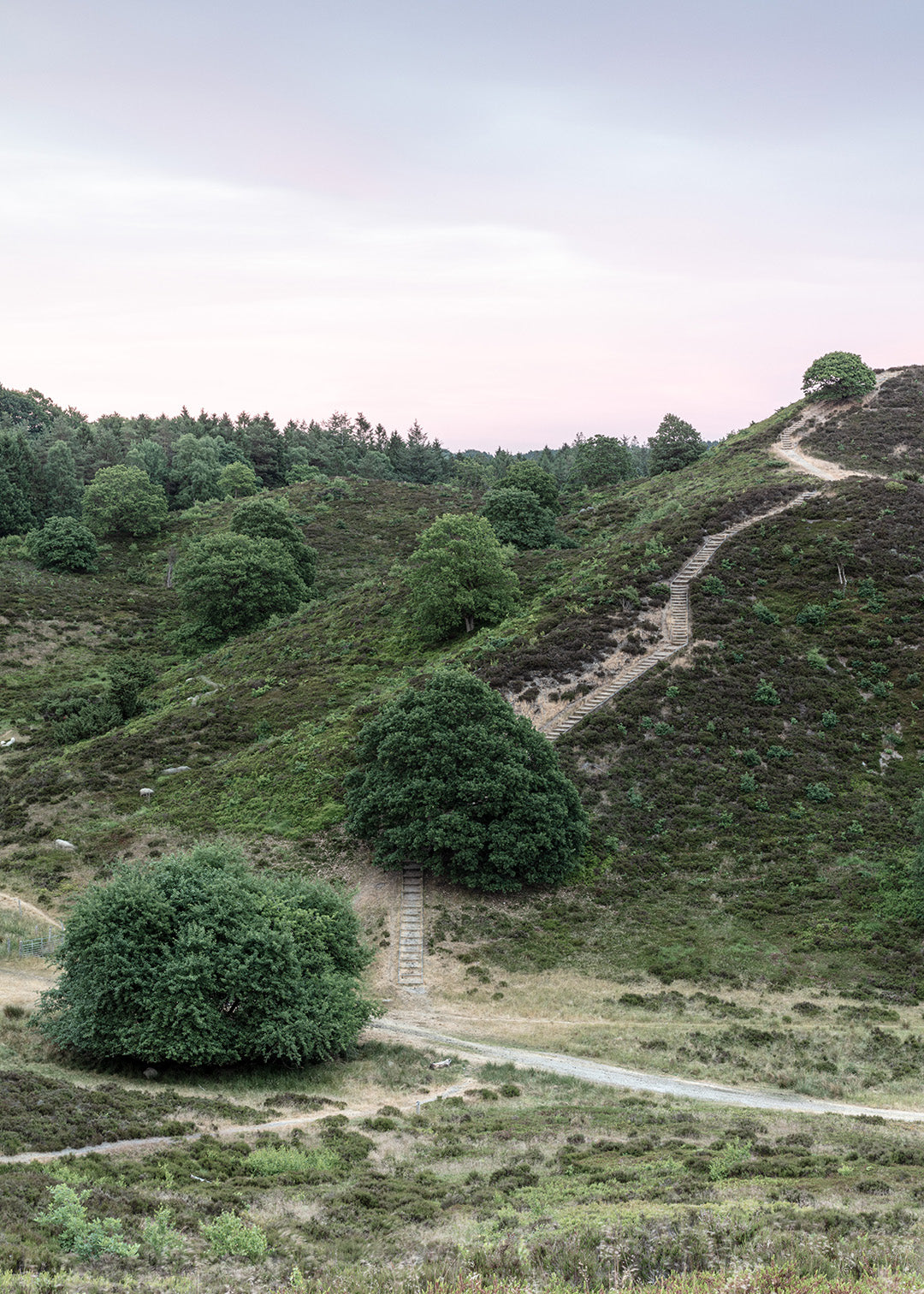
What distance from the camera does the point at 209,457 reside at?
13675 cm

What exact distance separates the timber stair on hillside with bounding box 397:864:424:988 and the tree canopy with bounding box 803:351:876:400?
76.0 metres

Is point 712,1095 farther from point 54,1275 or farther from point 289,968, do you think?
point 54,1275

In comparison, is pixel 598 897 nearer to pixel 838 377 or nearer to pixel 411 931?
pixel 411 931

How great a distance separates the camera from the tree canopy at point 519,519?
254 ft

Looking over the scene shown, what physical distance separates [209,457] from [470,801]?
114038 mm

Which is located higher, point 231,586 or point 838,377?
point 838,377

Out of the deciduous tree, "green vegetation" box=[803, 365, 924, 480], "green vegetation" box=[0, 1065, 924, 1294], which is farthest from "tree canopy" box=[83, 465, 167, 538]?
"green vegetation" box=[0, 1065, 924, 1294]

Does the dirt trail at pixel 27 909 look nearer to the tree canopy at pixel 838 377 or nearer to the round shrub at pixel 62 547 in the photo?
the round shrub at pixel 62 547

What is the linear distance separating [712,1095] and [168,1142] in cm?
1386

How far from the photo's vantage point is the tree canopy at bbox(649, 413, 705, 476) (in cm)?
10731

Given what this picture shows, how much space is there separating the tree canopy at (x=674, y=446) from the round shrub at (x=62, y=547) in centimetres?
6667

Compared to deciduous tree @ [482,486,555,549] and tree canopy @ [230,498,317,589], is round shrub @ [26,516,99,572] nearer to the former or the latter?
tree canopy @ [230,498,317,589]

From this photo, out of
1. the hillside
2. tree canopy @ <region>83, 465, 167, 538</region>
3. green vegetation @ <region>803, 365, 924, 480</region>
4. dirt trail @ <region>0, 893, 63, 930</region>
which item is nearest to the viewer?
the hillside

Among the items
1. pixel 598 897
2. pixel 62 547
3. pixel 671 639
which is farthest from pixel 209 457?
pixel 598 897
